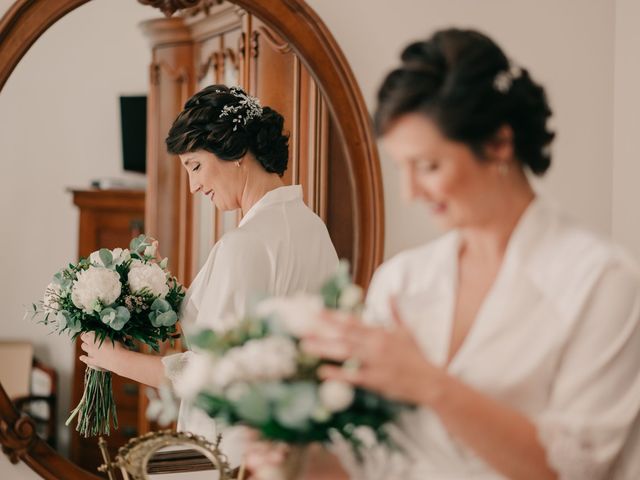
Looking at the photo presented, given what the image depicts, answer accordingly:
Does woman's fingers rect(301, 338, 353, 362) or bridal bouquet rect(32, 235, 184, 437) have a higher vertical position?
woman's fingers rect(301, 338, 353, 362)

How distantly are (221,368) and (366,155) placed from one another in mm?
1540

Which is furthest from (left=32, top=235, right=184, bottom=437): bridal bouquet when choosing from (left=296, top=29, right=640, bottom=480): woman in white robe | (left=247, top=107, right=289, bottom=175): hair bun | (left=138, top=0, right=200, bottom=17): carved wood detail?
(left=296, top=29, right=640, bottom=480): woman in white robe

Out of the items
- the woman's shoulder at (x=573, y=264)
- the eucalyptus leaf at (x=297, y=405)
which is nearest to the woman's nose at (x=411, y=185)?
the woman's shoulder at (x=573, y=264)

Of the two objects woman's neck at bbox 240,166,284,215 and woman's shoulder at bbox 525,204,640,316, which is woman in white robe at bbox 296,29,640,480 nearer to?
woman's shoulder at bbox 525,204,640,316

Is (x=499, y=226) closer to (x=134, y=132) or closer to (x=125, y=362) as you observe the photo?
(x=125, y=362)

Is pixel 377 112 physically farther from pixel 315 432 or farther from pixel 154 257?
pixel 154 257

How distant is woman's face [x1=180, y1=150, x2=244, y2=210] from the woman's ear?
2.84 feet

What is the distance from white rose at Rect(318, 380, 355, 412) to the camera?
1043 millimetres

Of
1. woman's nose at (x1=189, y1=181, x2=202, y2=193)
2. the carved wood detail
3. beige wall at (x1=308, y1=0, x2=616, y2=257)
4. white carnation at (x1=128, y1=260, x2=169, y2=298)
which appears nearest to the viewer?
white carnation at (x1=128, y1=260, x2=169, y2=298)

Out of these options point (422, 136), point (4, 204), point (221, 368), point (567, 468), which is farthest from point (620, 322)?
point (4, 204)

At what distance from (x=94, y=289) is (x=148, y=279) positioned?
129 millimetres

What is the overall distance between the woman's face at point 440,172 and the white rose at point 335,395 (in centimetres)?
31

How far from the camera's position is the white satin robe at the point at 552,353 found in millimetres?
1179

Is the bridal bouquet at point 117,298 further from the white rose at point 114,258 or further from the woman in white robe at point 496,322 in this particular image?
the woman in white robe at point 496,322
